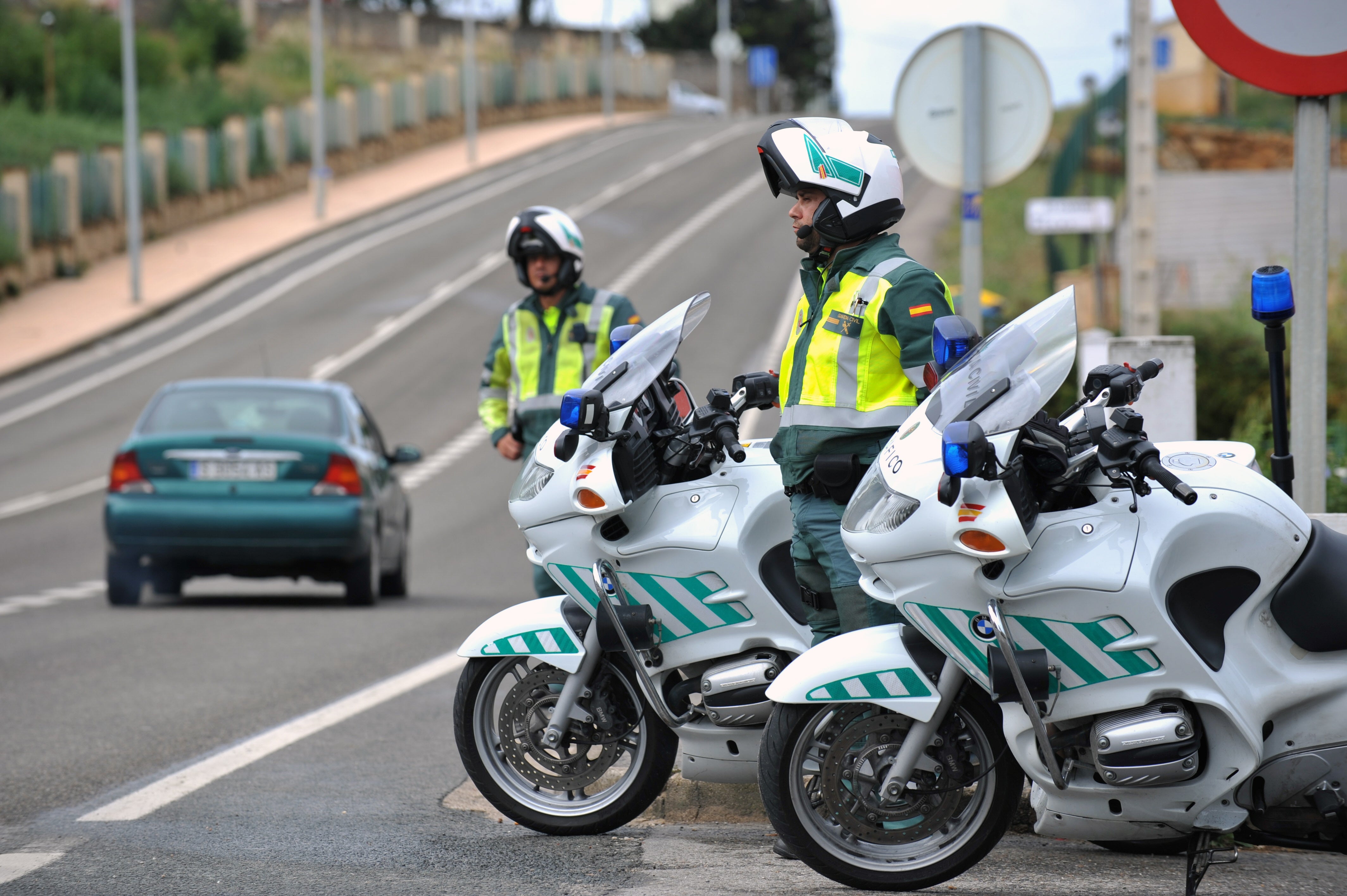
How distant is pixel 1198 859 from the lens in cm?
437

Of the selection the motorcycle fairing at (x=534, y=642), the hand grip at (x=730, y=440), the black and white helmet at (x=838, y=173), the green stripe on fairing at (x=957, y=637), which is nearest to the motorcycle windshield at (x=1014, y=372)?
the green stripe on fairing at (x=957, y=637)

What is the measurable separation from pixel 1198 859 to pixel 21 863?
3.10 metres

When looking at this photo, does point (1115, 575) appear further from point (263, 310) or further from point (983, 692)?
point (263, 310)

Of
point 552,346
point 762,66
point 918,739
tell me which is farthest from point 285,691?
point 762,66

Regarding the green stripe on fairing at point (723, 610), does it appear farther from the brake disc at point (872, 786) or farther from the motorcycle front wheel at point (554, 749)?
the brake disc at point (872, 786)

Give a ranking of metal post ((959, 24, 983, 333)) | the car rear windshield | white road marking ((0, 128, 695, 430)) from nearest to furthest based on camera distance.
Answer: metal post ((959, 24, 983, 333)) < the car rear windshield < white road marking ((0, 128, 695, 430))

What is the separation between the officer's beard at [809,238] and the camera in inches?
196

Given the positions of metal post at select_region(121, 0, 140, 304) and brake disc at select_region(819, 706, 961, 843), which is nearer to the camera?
brake disc at select_region(819, 706, 961, 843)

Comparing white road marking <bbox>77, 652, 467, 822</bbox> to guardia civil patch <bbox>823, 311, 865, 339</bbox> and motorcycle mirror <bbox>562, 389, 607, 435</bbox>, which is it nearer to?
motorcycle mirror <bbox>562, 389, 607, 435</bbox>

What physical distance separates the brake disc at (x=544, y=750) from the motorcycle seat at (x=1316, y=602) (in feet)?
6.44

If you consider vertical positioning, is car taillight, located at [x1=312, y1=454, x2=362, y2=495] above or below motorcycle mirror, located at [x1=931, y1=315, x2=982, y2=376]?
below

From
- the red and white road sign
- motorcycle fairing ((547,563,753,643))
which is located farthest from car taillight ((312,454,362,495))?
the red and white road sign

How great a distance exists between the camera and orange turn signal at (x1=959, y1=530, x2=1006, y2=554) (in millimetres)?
4211

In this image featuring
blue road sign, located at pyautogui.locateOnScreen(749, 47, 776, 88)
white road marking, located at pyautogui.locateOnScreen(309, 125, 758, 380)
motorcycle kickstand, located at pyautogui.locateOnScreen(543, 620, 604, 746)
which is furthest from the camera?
blue road sign, located at pyautogui.locateOnScreen(749, 47, 776, 88)
